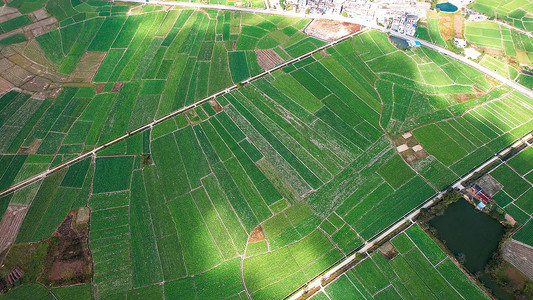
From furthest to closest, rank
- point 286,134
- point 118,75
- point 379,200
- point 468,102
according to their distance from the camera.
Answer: point 118,75 → point 468,102 → point 286,134 → point 379,200

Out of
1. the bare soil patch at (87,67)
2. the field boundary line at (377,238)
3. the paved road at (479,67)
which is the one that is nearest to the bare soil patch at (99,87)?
the bare soil patch at (87,67)

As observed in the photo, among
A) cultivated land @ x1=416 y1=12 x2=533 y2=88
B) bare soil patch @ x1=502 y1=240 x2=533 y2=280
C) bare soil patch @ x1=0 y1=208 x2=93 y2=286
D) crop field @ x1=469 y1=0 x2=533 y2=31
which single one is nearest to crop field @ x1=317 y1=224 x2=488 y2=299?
bare soil patch @ x1=502 y1=240 x2=533 y2=280

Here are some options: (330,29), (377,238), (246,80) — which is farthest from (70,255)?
(330,29)

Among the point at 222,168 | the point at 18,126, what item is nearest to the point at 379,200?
the point at 222,168

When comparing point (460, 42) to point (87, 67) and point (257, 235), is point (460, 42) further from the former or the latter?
point (87, 67)

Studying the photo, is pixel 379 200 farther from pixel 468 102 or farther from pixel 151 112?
pixel 151 112

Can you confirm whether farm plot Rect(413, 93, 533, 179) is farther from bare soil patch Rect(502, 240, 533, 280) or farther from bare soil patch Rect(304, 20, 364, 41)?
bare soil patch Rect(304, 20, 364, 41)
